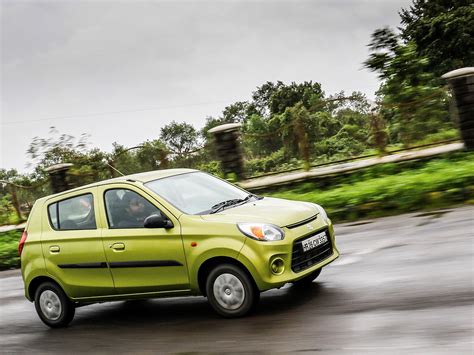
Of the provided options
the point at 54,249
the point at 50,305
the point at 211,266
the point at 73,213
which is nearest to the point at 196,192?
the point at 211,266

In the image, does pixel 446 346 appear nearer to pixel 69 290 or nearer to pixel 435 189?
pixel 69 290

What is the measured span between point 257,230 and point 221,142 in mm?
10850

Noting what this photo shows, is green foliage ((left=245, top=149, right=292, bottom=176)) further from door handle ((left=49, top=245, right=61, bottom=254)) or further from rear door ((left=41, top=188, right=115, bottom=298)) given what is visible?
door handle ((left=49, top=245, right=61, bottom=254))

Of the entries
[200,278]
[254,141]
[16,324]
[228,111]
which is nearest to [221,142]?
[254,141]

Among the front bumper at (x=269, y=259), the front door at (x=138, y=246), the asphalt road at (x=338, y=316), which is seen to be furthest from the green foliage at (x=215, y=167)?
the front bumper at (x=269, y=259)

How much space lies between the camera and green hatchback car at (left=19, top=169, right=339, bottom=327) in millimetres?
6719

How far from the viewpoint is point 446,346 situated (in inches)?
199

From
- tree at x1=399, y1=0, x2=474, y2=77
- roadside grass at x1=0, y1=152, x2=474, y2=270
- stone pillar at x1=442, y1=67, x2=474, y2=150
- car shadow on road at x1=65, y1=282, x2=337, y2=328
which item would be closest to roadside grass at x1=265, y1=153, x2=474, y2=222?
roadside grass at x1=0, y1=152, x2=474, y2=270

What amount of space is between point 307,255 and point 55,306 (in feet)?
10.6

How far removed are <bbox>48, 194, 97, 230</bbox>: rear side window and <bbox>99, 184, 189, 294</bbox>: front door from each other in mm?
238

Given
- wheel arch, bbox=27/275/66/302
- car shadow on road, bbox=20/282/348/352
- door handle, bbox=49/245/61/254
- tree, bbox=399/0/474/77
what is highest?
tree, bbox=399/0/474/77

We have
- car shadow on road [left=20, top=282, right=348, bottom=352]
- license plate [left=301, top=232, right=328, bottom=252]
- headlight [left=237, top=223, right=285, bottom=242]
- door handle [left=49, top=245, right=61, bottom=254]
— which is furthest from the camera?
door handle [left=49, top=245, right=61, bottom=254]

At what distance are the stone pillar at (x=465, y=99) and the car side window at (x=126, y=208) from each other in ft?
30.3

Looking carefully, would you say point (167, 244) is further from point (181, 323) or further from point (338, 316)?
point (338, 316)
